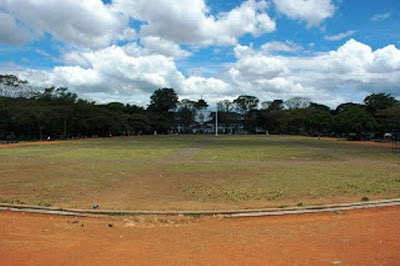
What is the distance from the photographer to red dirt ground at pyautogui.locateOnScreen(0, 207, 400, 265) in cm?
483

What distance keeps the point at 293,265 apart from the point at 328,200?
439 cm

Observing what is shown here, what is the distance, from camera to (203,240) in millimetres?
5676

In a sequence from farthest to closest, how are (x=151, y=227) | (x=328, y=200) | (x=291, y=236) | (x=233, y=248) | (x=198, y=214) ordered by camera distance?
(x=328, y=200)
(x=198, y=214)
(x=151, y=227)
(x=291, y=236)
(x=233, y=248)

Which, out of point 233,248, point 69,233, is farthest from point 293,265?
point 69,233

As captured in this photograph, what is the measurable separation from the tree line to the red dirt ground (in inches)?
1575

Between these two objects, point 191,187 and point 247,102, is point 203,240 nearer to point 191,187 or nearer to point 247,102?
point 191,187

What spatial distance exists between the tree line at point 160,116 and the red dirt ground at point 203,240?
4001cm

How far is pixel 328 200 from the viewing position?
27.9ft

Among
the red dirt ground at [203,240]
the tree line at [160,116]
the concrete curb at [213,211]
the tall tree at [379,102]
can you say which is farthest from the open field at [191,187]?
the tall tree at [379,102]

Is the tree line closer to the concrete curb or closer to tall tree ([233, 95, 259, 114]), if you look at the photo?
tall tree ([233, 95, 259, 114])

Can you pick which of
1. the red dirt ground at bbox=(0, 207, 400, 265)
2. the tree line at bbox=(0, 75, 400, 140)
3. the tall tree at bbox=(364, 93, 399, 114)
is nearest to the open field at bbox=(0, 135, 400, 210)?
the red dirt ground at bbox=(0, 207, 400, 265)

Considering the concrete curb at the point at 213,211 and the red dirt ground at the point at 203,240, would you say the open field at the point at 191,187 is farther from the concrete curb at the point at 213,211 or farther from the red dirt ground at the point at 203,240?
the red dirt ground at the point at 203,240

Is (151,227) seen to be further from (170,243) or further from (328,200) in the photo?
(328,200)

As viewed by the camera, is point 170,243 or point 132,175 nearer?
point 170,243
